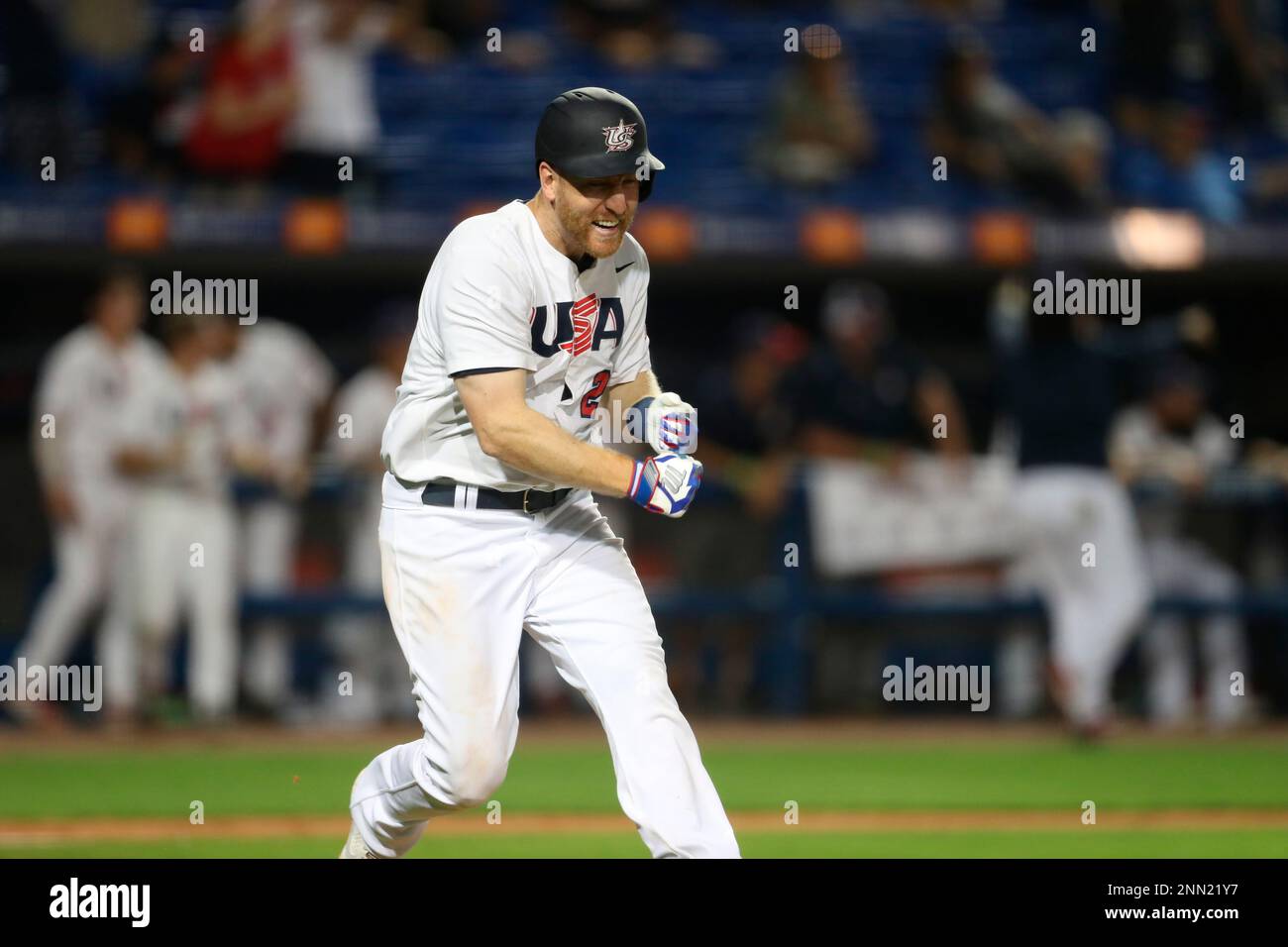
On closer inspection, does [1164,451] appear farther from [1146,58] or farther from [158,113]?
[158,113]

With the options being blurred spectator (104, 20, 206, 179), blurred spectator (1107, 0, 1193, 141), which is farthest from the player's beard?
blurred spectator (1107, 0, 1193, 141)

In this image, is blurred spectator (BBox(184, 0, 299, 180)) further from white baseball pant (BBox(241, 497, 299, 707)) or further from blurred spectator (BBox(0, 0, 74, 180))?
white baseball pant (BBox(241, 497, 299, 707))

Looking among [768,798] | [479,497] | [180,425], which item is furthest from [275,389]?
[479,497]

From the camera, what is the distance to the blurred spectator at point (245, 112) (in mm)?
10117

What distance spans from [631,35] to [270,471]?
412 cm

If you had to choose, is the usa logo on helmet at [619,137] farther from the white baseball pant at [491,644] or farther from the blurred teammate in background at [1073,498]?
the blurred teammate in background at [1073,498]

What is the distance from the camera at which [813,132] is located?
1072 centimetres

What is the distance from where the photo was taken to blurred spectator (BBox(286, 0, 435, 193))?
400 inches

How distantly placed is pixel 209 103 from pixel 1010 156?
472cm

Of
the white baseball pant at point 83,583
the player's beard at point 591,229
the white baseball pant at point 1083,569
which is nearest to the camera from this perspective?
the player's beard at point 591,229

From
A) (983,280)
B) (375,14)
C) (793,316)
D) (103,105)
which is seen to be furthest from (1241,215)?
(103,105)

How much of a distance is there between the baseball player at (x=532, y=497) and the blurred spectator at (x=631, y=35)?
7.55m

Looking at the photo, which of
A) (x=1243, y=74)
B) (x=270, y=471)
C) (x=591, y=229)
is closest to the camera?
(x=591, y=229)

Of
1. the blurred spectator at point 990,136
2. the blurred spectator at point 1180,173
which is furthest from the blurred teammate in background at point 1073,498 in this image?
the blurred spectator at point 1180,173
